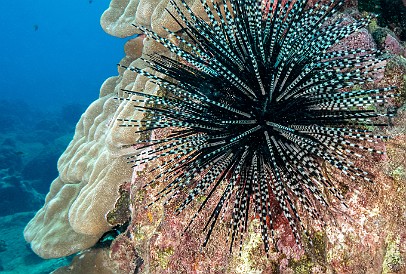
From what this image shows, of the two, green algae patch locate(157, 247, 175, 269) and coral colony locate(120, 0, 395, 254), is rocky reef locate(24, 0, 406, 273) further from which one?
coral colony locate(120, 0, 395, 254)

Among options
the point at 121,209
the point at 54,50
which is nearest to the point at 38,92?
the point at 54,50

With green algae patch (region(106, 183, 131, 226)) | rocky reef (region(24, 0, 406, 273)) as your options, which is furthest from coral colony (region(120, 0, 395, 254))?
green algae patch (region(106, 183, 131, 226))

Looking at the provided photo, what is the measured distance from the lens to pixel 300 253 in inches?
103

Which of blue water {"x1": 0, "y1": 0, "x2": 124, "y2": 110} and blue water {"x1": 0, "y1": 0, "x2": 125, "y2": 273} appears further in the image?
blue water {"x1": 0, "y1": 0, "x2": 124, "y2": 110}

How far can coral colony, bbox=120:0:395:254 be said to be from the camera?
95.7 inches

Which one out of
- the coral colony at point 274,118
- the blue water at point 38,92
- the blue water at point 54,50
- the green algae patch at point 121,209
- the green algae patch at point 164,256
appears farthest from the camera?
the blue water at point 54,50

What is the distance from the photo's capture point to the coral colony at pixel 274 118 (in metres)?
2.43

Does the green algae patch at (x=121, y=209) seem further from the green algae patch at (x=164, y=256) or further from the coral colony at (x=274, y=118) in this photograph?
the coral colony at (x=274, y=118)

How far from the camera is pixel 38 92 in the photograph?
231 ft

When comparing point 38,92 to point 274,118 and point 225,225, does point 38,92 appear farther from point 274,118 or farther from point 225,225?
point 274,118

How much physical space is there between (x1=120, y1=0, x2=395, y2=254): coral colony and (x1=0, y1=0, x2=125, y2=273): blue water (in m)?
12.5

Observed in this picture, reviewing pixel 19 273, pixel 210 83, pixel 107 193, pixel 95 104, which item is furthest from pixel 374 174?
pixel 19 273

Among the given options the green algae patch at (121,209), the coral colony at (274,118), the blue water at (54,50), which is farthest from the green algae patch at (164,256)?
the blue water at (54,50)

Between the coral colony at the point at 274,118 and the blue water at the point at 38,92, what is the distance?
1247cm
